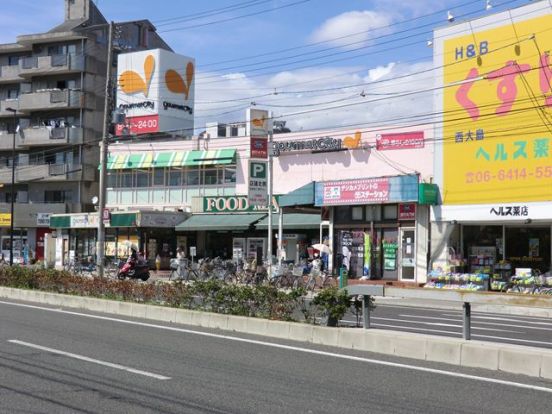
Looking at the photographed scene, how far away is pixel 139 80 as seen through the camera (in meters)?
50.4

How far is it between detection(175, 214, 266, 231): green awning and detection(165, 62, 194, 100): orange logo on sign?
44.2 ft

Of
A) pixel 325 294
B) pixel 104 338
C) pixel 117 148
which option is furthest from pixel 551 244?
pixel 117 148

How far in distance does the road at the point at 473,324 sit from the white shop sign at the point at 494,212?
6.17 meters

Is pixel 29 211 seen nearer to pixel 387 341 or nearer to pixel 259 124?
pixel 259 124

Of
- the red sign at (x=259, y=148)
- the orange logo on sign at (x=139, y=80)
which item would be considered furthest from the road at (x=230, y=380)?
the orange logo on sign at (x=139, y=80)

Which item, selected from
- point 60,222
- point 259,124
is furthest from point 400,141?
point 60,222

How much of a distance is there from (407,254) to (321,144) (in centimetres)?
856

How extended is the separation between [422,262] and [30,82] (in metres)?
42.2

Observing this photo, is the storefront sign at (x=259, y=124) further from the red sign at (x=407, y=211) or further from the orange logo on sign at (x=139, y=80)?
the orange logo on sign at (x=139, y=80)

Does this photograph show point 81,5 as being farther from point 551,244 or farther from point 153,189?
point 551,244

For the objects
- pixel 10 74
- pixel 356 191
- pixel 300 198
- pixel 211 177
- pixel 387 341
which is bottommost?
pixel 387 341

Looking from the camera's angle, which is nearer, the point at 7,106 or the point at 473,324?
the point at 473,324

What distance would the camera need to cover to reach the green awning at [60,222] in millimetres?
47375

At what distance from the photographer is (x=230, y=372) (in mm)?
9039
